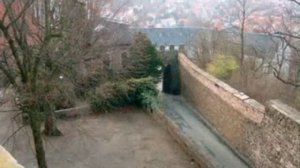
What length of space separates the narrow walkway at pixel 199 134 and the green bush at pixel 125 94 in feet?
4.42

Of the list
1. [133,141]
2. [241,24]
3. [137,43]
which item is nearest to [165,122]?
[133,141]

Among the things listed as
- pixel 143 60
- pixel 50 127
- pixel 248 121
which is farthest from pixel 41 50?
pixel 143 60

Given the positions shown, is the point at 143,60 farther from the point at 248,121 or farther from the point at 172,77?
the point at 248,121

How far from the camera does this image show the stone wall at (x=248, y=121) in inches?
448

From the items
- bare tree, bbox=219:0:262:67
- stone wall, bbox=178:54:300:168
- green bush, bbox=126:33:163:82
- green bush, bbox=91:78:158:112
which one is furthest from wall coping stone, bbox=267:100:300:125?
green bush, bbox=126:33:163:82

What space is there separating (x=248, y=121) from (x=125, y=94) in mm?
6689

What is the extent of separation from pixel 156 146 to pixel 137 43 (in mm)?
8079

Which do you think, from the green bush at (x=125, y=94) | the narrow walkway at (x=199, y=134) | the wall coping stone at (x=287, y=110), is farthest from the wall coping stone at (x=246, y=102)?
the green bush at (x=125, y=94)

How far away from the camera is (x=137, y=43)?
2145 centimetres

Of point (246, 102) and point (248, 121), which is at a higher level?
point (246, 102)

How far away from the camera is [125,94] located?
19.2m

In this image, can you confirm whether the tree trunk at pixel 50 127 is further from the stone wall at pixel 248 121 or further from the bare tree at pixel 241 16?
the bare tree at pixel 241 16

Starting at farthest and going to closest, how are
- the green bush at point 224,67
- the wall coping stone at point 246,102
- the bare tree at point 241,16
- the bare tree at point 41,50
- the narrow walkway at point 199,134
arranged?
the bare tree at point 241,16, the green bush at point 224,67, the narrow walkway at point 199,134, the wall coping stone at point 246,102, the bare tree at point 41,50

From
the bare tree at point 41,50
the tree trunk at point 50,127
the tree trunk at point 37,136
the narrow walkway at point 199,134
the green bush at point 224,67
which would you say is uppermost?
the bare tree at point 41,50
